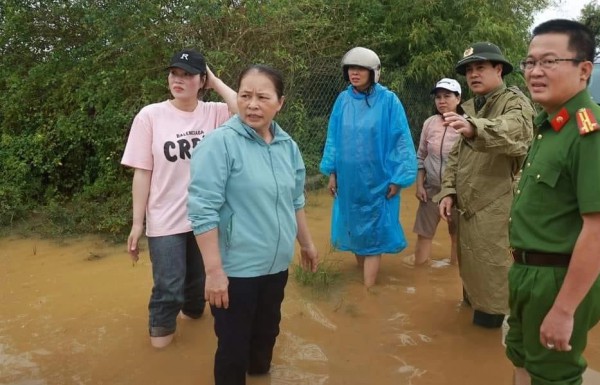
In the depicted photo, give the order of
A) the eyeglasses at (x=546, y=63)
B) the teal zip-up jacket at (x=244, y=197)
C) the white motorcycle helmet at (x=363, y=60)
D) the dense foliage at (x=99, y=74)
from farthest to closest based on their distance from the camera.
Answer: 1. the dense foliage at (x=99, y=74)
2. the white motorcycle helmet at (x=363, y=60)
3. the teal zip-up jacket at (x=244, y=197)
4. the eyeglasses at (x=546, y=63)

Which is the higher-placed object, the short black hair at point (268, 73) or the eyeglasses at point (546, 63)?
the eyeglasses at point (546, 63)

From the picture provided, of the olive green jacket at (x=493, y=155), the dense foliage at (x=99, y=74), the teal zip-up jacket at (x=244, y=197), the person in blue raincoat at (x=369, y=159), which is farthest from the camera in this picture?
the dense foliage at (x=99, y=74)

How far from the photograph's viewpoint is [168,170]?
2984 millimetres

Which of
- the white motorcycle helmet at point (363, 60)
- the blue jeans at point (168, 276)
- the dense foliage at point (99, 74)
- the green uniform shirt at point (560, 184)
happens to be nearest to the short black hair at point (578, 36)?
the green uniform shirt at point (560, 184)

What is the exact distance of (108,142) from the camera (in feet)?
19.5

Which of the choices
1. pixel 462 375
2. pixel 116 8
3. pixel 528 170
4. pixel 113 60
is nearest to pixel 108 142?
pixel 113 60

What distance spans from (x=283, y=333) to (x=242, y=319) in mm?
1034

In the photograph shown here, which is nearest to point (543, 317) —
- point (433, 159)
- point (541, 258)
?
point (541, 258)

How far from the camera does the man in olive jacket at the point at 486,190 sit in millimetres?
3045

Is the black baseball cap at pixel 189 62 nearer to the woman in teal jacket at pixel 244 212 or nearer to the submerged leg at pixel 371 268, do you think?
the woman in teal jacket at pixel 244 212

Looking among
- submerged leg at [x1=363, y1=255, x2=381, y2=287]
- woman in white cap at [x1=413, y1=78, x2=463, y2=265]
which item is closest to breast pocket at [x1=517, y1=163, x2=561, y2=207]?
submerged leg at [x1=363, y1=255, x2=381, y2=287]

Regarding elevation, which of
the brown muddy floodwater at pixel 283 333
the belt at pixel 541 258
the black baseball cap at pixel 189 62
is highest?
the black baseball cap at pixel 189 62

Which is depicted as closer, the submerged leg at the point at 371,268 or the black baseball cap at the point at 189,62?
the black baseball cap at the point at 189,62

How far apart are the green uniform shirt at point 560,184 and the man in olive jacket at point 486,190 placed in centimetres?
100
